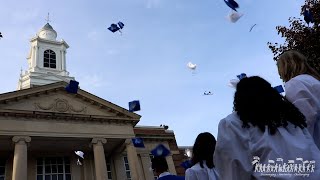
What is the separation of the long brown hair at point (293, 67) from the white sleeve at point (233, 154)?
1507 millimetres

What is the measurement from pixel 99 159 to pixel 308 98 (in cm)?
1861

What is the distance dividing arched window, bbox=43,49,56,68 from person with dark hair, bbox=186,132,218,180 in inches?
1247

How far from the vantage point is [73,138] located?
2097cm

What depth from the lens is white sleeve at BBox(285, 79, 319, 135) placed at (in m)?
2.78

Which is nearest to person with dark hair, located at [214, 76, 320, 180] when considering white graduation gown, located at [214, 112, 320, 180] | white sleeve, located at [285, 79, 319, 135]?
white graduation gown, located at [214, 112, 320, 180]

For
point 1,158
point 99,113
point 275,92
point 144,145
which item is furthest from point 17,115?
point 275,92

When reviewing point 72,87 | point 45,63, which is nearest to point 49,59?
point 45,63

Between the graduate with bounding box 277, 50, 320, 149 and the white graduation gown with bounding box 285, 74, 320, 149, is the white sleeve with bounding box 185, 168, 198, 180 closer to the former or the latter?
the graduate with bounding box 277, 50, 320, 149

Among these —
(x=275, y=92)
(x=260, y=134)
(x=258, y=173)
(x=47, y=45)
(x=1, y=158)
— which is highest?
(x=47, y=45)

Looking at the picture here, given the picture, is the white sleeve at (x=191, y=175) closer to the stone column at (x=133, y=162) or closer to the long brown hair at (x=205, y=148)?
the long brown hair at (x=205, y=148)

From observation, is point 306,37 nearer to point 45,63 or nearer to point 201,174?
point 201,174

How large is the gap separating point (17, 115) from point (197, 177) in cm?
1764

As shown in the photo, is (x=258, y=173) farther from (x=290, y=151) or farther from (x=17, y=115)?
(x=17, y=115)

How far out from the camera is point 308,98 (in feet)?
9.58
